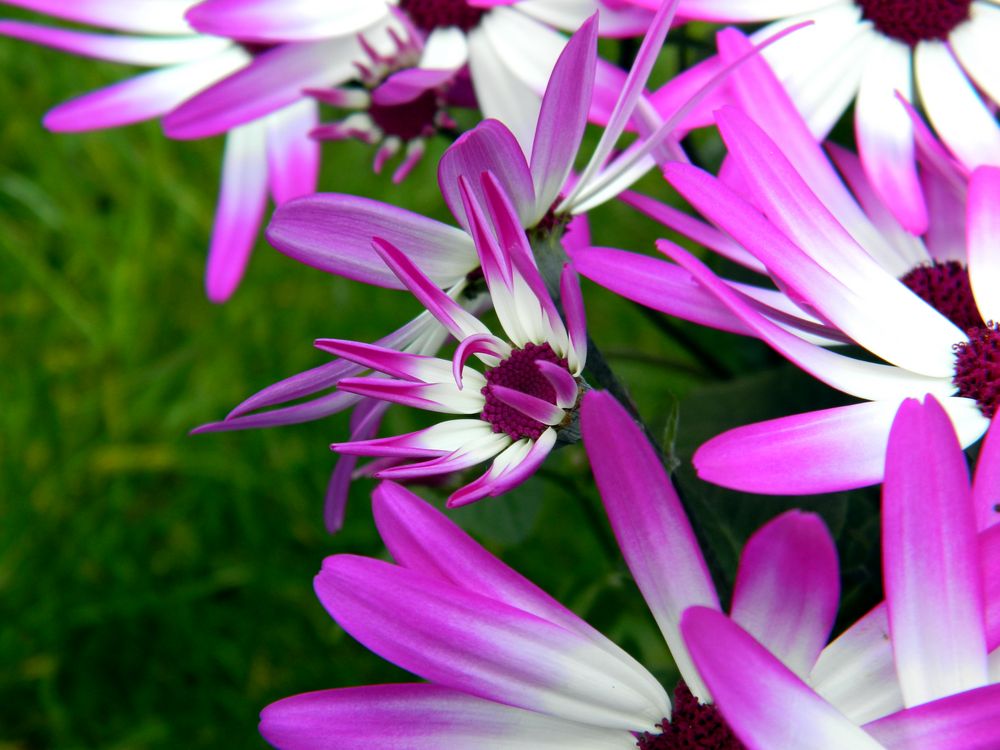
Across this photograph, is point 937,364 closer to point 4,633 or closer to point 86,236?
point 4,633

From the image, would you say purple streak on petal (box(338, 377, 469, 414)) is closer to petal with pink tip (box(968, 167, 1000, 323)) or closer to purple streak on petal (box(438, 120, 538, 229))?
purple streak on petal (box(438, 120, 538, 229))

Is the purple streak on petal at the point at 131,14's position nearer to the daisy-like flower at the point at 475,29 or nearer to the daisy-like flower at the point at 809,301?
the daisy-like flower at the point at 475,29

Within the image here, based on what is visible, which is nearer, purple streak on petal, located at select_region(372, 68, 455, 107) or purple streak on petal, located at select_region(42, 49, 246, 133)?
purple streak on petal, located at select_region(372, 68, 455, 107)

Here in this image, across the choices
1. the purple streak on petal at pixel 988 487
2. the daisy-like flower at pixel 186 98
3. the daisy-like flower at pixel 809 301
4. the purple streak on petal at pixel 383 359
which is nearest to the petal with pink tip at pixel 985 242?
the daisy-like flower at pixel 809 301

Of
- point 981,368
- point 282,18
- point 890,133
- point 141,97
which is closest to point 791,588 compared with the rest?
point 981,368

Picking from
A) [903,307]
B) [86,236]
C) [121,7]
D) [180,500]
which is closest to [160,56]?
[121,7]

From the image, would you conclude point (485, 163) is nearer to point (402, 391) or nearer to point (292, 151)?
point (402, 391)

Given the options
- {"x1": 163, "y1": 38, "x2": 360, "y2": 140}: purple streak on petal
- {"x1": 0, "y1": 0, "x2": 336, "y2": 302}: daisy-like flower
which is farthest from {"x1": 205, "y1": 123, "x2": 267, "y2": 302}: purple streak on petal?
{"x1": 163, "y1": 38, "x2": 360, "y2": 140}: purple streak on petal

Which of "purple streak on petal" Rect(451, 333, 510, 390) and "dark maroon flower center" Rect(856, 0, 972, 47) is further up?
"dark maroon flower center" Rect(856, 0, 972, 47)
